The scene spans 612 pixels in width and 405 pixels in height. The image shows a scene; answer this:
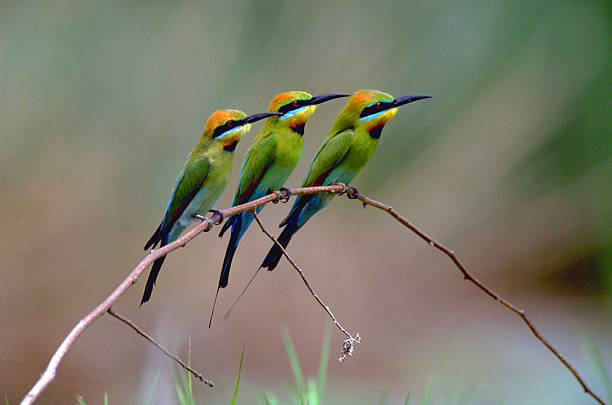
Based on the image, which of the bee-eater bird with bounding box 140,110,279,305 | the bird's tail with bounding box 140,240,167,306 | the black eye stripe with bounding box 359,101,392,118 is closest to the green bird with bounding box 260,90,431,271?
the black eye stripe with bounding box 359,101,392,118

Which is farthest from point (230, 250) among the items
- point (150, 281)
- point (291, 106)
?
point (291, 106)

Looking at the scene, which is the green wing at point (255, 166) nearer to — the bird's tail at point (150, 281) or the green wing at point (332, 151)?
the green wing at point (332, 151)

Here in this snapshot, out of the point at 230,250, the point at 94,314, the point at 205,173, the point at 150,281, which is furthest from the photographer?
the point at 205,173

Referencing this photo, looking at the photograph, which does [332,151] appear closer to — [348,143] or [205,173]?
[348,143]

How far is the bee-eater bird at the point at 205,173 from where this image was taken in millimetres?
937

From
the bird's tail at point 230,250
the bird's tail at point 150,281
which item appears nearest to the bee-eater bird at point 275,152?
the bird's tail at point 230,250

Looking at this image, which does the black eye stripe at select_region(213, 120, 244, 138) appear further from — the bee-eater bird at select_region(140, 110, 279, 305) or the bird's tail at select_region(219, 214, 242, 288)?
the bird's tail at select_region(219, 214, 242, 288)

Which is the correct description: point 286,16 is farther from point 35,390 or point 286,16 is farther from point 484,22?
point 35,390

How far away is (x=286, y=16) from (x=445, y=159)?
1504 mm

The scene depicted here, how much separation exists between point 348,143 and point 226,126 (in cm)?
21

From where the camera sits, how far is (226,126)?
938 mm

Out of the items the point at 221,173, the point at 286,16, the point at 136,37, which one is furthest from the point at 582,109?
the point at 221,173

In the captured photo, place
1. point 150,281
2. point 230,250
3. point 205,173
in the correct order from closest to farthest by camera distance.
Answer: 1. point 150,281
2. point 230,250
3. point 205,173

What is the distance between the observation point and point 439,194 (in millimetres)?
4648
